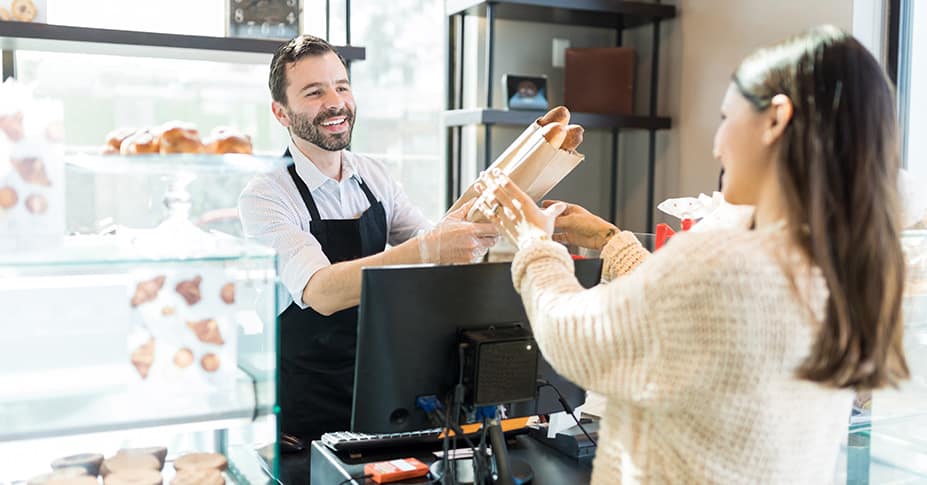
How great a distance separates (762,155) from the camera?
99cm

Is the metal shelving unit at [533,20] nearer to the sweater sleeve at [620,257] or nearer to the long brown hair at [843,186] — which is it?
the sweater sleeve at [620,257]

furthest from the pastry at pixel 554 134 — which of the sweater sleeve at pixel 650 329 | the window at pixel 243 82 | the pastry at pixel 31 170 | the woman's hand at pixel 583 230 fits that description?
the window at pixel 243 82

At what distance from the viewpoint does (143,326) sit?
1127 millimetres

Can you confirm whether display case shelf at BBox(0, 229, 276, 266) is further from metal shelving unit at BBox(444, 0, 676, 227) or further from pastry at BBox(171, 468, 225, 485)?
metal shelving unit at BBox(444, 0, 676, 227)

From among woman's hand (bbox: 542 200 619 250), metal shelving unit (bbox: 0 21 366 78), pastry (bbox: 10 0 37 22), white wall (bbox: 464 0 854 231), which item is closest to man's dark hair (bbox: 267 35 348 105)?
metal shelving unit (bbox: 0 21 366 78)

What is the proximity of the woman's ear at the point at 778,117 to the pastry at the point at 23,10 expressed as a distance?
7.05ft

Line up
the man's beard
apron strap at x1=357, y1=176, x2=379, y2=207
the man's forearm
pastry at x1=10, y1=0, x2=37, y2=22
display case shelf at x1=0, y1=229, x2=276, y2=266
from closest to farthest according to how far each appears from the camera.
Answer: display case shelf at x1=0, y1=229, x2=276, y2=266 → the man's forearm → the man's beard → apron strap at x1=357, y1=176, x2=379, y2=207 → pastry at x1=10, y1=0, x2=37, y2=22

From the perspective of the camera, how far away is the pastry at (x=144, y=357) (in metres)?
1.12

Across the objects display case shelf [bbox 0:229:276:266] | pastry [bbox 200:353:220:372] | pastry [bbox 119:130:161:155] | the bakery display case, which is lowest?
the bakery display case

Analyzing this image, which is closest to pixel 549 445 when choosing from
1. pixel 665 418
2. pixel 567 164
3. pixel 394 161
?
pixel 567 164

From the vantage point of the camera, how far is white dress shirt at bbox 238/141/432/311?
1854 millimetres

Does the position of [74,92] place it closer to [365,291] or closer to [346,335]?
[346,335]

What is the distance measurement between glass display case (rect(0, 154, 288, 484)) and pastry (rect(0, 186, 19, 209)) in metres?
0.06

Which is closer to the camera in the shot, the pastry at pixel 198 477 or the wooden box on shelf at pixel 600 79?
the pastry at pixel 198 477
